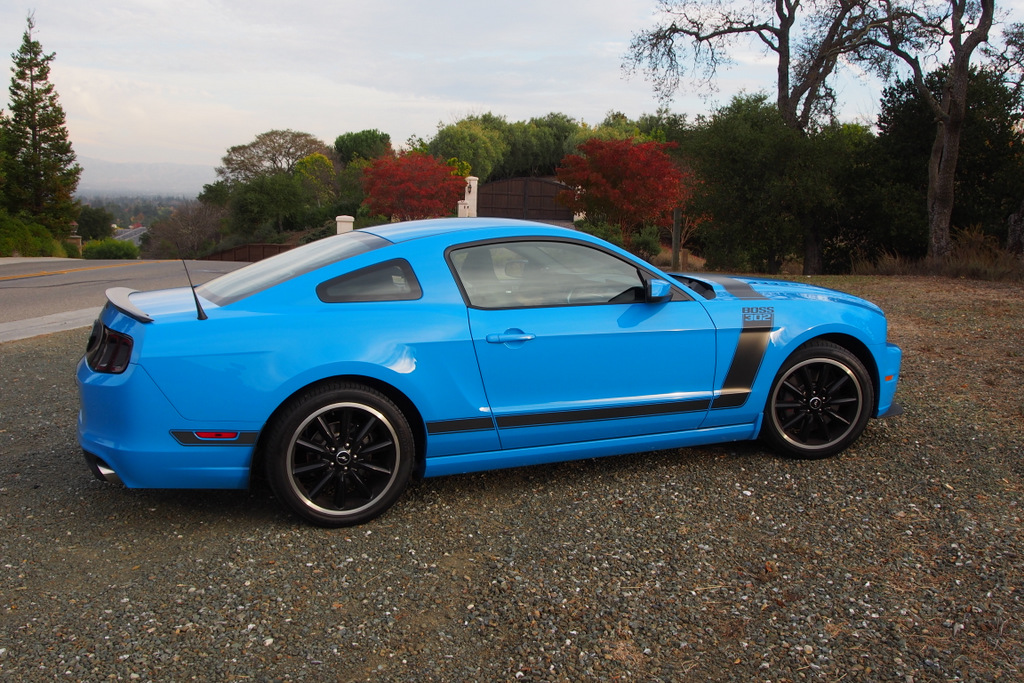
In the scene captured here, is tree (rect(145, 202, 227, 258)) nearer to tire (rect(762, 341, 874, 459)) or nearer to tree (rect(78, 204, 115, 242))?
tree (rect(78, 204, 115, 242))

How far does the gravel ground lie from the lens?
2.67 meters

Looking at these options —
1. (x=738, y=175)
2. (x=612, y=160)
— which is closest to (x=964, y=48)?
(x=738, y=175)

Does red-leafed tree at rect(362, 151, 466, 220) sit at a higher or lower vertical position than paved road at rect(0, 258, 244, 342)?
higher

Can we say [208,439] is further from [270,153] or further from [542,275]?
[270,153]

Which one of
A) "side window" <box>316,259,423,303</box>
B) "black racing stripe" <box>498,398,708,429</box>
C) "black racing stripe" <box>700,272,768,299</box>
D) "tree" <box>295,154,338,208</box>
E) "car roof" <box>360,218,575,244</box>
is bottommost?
"black racing stripe" <box>498,398,708,429</box>

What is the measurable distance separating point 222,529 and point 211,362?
2.72ft

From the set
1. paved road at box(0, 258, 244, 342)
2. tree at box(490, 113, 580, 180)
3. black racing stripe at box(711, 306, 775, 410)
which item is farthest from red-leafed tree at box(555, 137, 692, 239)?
tree at box(490, 113, 580, 180)

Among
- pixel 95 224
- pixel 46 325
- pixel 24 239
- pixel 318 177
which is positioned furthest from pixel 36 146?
pixel 95 224

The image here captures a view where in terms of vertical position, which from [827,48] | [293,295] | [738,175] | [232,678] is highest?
[827,48]

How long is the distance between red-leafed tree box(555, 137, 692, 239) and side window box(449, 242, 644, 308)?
17.6 m

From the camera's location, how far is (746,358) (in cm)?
435

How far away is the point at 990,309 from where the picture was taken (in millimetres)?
10359

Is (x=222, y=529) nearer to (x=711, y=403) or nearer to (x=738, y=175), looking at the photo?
(x=711, y=403)

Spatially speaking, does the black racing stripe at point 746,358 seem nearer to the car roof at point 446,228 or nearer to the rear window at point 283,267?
the car roof at point 446,228
